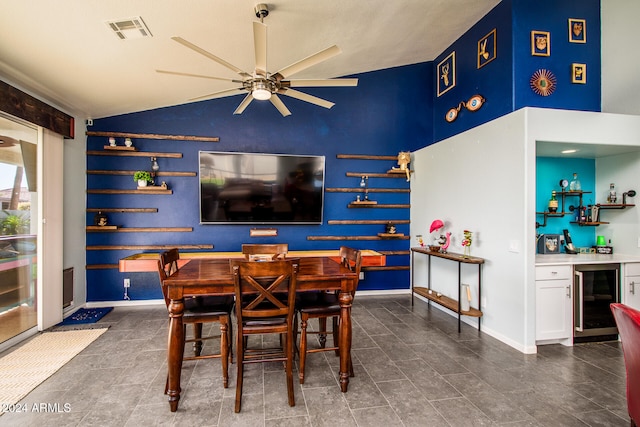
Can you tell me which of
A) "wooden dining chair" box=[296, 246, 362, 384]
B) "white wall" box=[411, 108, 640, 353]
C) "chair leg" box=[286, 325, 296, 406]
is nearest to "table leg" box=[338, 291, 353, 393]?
"wooden dining chair" box=[296, 246, 362, 384]

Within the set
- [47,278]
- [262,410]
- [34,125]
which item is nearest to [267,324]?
[262,410]

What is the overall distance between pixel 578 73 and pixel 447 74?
5.47 ft

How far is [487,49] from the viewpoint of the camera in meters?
3.81

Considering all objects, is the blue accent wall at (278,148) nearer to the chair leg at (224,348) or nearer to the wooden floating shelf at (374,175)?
the wooden floating shelf at (374,175)

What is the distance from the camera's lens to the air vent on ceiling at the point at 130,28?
251 centimetres

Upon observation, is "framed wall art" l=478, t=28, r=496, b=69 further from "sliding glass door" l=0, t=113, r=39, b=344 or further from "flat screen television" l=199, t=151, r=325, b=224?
"sliding glass door" l=0, t=113, r=39, b=344

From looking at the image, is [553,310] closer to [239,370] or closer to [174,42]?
[239,370]

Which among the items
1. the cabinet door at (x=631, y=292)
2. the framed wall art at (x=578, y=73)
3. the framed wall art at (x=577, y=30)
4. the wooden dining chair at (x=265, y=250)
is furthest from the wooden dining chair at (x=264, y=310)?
the framed wall art at (x=577, y=30)

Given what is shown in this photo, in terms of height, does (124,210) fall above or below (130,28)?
below

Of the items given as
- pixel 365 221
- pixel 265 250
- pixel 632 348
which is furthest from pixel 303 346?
pixel 365 221

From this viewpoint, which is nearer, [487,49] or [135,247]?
[487,49]

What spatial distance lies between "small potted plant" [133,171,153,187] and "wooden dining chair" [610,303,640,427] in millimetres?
4895

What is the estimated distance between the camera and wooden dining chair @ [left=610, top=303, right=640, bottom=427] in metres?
1.40

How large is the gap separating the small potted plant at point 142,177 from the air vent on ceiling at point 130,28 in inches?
76.1
